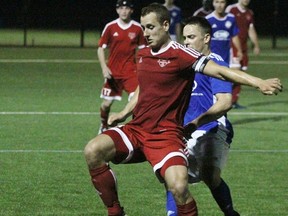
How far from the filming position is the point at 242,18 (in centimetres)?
2027

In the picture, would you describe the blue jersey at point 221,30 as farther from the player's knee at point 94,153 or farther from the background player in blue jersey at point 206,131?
the player's knee at point 94,153

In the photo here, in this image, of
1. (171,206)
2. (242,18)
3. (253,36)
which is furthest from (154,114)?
(242,18)

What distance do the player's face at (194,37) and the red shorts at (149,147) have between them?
1.07m

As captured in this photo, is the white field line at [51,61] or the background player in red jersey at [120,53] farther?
the white field line at [51,61]

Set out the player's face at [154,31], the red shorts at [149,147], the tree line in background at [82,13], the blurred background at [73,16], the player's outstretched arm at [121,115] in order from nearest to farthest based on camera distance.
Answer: the red shorts at [149,147], the player's face at [154,31], the player's outstretched arm at [121,115], the blurred background at [73,16], the tree line in background at [82,13]

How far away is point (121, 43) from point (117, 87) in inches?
29.2

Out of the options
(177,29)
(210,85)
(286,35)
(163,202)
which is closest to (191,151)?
(210,85)

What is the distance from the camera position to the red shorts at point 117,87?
1511 centimetres

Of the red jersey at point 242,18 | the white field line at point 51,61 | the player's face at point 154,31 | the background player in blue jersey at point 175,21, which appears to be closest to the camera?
the player's face at point 154,31

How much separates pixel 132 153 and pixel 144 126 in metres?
0.25

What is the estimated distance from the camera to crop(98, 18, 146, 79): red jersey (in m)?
15.3

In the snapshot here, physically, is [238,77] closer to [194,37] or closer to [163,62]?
[163,62]

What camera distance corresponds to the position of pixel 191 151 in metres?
8.40

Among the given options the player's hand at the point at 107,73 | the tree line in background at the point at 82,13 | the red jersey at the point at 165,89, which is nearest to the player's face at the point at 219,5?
the player's hand at the point at 107,73
